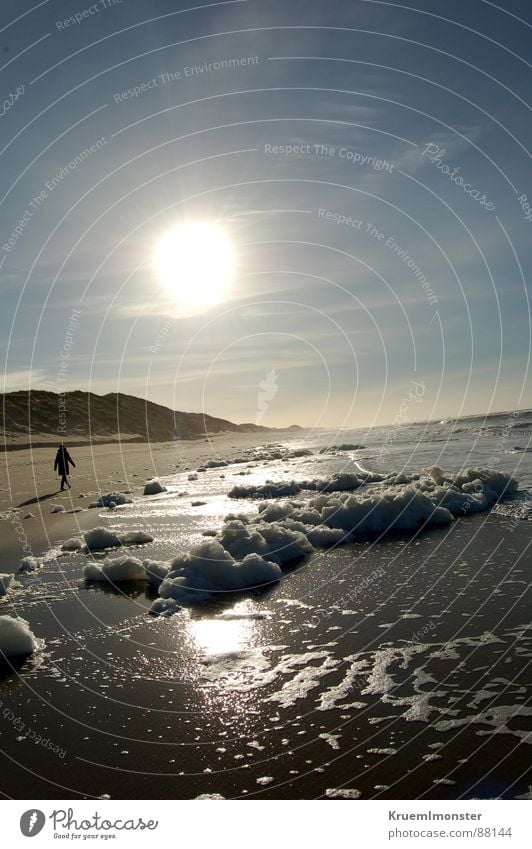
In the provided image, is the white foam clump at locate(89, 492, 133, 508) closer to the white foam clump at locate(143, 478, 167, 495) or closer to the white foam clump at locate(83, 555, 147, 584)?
the white foam clump at locate(143, 478, 167, 495)

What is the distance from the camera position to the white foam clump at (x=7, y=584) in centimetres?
1040

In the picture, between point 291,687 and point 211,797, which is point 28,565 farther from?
point 211,797

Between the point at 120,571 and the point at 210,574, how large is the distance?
1852 mm

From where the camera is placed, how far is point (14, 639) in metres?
7.45

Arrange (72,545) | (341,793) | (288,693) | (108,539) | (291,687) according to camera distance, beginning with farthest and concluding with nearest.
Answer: (72,545) < (108,539) < (291,687) < (288,693) < (341,793)

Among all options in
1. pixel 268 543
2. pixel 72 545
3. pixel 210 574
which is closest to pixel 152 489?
pixel 72 545

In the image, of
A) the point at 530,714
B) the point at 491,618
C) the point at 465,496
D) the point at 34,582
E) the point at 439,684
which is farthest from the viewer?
the point at 465,496

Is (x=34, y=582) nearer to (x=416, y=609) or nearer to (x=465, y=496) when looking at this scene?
(x=416, y=609)

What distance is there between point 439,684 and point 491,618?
2.03 meters

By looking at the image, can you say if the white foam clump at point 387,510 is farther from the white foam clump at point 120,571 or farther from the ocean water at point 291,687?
the white foam clump at point 120,571

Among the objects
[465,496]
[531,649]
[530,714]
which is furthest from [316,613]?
[465,496]

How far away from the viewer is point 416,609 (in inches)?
333

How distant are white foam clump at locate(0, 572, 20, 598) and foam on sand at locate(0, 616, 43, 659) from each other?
3.09 metres
